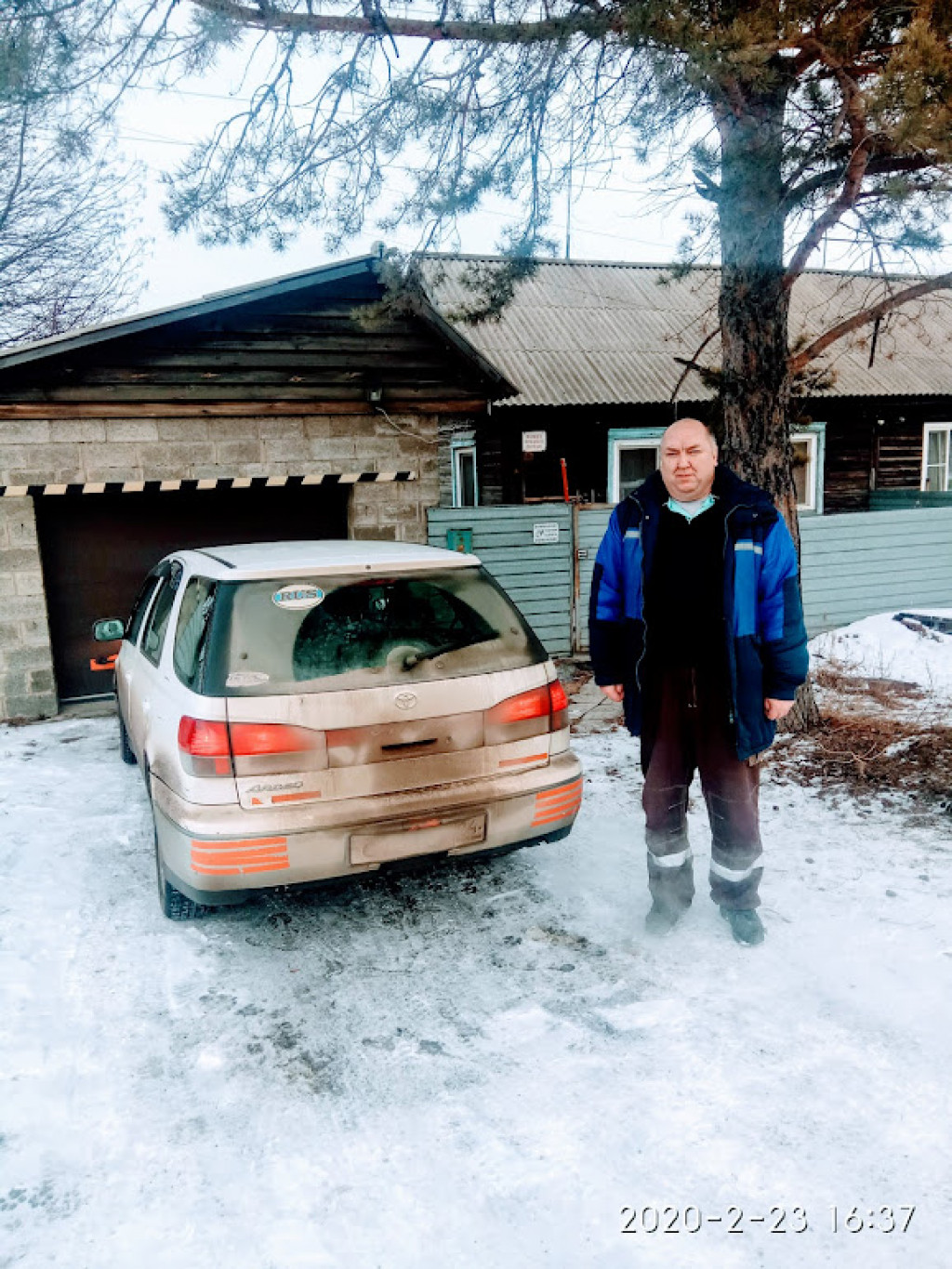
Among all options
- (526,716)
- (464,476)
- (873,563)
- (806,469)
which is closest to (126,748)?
(526,716)

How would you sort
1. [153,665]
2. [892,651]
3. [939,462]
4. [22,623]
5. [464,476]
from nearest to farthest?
[153,665] < [22,623] < [892,651] < [464,476] < [939,462]

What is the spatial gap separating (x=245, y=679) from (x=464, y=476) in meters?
12.9

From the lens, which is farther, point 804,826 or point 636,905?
point 804,826

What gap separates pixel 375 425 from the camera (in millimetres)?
8859

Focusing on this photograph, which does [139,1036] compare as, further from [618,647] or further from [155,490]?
[155,490]

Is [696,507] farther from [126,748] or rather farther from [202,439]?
[202,439]

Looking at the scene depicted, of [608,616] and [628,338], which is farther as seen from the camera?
[628,338]

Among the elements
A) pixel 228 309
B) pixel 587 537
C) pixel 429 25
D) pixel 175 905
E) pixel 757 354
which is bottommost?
pixel 175 905

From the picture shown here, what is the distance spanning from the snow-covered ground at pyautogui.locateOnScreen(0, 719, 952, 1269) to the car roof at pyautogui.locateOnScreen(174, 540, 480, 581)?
1.56 metres

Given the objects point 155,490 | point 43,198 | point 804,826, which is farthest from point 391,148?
point 43,198

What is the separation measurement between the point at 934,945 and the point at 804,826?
1363 millimetres

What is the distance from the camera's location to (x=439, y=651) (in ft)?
11.8

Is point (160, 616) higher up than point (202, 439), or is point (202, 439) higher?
point (202, 439)

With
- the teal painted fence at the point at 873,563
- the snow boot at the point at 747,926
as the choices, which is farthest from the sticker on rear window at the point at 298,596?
the teal painted fence at the point at 873,563
